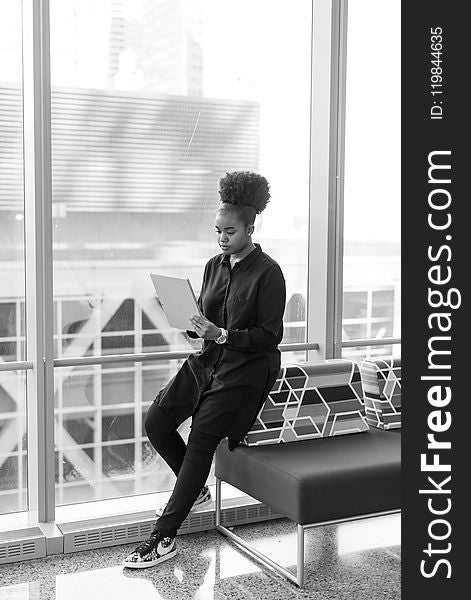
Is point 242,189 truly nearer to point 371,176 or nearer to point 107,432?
point 371,176

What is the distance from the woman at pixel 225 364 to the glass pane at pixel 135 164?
0.38 meters

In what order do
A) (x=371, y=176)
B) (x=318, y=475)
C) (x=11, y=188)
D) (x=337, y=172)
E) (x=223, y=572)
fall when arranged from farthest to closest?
(x=371, y=176)
(x=337, y=172)
(x=11, y=188)
(x=223, y=572)
(x=318, y=475)

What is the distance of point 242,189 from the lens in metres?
3.56

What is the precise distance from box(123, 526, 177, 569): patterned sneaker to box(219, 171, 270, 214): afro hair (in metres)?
1.47

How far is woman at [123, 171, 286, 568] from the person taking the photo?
344cm

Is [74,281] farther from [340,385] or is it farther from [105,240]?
[340,385]

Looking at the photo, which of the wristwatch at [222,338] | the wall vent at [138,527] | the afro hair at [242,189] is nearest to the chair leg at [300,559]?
the wall vent at [138,527]

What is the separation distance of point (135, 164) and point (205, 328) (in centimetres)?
98

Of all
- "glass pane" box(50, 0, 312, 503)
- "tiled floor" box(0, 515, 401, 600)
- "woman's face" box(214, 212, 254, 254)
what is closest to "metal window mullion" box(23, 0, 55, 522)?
"glass pane" box(50, 0, 312, 503)

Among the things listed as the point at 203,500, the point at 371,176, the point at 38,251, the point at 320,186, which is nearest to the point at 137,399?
the point at 203,500

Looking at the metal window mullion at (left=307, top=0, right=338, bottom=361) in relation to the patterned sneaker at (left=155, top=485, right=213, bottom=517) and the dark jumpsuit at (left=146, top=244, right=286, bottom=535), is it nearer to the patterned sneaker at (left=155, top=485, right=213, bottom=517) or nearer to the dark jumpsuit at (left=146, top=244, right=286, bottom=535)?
the dark jumpsuit at (left=146, top=244, right=286, bottom=535)

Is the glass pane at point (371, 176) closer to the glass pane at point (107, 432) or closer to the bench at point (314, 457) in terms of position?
the bench at point (314, 457)

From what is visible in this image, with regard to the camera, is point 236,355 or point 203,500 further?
point 203,500

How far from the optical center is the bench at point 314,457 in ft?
10.6
